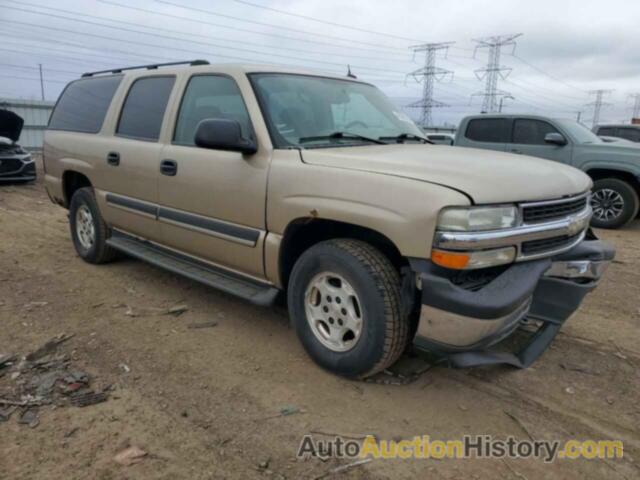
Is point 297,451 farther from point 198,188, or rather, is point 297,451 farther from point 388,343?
point 198,188

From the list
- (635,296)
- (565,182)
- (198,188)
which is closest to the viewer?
(565,182)

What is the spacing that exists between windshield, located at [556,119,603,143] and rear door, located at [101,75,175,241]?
6989 mm

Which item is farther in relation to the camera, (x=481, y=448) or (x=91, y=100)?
(x=91, y=100)

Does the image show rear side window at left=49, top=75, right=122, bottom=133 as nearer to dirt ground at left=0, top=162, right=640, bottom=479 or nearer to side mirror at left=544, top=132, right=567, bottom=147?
dirt ground at left=0, top=162, right=640, bottom=479

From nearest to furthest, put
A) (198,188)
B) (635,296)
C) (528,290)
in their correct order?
(528,290) → (198,188) → (635,296)

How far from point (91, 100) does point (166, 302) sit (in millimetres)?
2429

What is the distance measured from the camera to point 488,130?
30.3ft


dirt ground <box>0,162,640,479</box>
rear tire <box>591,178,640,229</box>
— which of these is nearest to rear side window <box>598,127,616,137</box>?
rear tire <box>591,178,640,229</box>

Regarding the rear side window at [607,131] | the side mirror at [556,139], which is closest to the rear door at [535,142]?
the side mirror at [556,139]

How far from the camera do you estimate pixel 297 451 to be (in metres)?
2.40

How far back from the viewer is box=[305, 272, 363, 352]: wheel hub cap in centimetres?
288

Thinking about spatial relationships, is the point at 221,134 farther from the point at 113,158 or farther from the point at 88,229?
the point at 88,229

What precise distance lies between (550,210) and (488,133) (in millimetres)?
6985

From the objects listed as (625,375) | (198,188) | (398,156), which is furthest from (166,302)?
(625,375)
